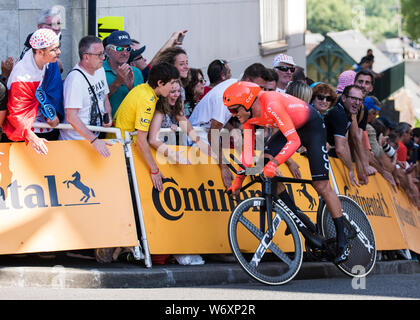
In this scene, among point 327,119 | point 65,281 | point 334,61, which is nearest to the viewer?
point 65,281

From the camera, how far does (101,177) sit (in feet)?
28.2

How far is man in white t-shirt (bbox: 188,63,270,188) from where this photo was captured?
9461 mm

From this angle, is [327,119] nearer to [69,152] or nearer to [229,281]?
[229,281]

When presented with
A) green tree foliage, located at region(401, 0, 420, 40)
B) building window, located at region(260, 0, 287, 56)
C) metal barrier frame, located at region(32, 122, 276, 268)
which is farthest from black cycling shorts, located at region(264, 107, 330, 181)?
green tree foliage, located at region(401, 0, 420, 40)

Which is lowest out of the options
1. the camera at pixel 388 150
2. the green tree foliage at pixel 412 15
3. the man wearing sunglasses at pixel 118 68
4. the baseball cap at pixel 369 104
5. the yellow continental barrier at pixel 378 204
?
the yellow continental barrier at pixel 378 204

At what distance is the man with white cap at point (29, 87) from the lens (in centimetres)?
826

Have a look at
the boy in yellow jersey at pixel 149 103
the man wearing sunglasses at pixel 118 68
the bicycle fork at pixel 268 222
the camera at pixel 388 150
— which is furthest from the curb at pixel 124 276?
the camera at pixel 388 150

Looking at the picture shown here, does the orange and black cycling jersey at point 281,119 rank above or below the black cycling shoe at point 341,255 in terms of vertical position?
above

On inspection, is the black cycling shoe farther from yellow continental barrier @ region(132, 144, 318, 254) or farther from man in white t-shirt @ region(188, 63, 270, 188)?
man in white t-shirt @ region(188, 63, 270, 188)

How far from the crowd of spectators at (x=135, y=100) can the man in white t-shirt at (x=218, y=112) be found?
0.04 feet

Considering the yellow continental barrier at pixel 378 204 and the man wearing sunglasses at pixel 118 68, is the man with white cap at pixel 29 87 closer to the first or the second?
the man wearing sunglasses at pixel 118 68

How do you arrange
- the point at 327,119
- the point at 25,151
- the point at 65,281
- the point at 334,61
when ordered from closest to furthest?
the point at 65,281
the point at 25,151
the point at 327,119
the point at 334,61
